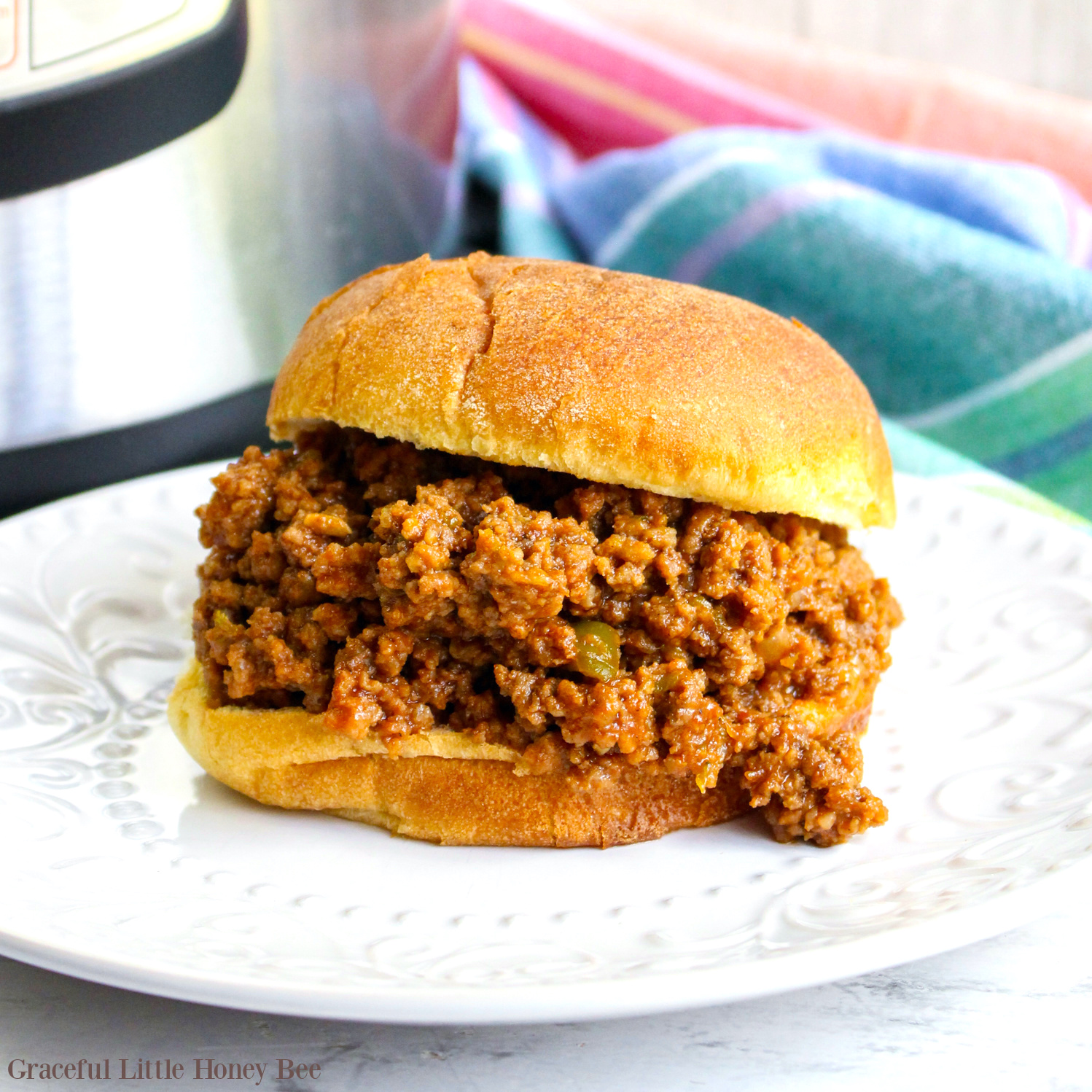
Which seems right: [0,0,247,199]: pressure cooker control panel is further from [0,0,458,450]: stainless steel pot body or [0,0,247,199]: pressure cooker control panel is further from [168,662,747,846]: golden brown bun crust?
[168,662,747,846]: golden brown bun crust

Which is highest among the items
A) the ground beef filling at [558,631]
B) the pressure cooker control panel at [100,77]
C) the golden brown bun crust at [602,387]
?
the pressure cooker control panel at [100,77]

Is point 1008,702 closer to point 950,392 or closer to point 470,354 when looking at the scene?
point 470,354

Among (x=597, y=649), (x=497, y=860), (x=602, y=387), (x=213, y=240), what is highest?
(x=602, y=387)

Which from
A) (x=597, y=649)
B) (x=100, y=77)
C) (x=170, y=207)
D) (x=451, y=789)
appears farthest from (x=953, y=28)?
(x=451, y=789)

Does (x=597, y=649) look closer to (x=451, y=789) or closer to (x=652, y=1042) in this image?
(x=451, y=789)

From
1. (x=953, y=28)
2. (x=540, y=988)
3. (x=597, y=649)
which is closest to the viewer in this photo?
(x=540, y=988)

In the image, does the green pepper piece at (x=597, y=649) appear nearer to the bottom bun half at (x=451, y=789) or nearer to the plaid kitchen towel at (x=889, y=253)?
the bottom bun half at (x=451, y=789)

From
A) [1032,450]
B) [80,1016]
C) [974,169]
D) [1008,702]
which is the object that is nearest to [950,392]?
[1032,450]

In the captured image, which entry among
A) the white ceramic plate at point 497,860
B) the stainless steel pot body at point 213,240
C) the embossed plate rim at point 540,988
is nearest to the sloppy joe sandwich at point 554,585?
the white ceramic plate at point 497,860
